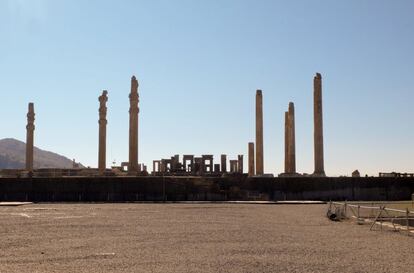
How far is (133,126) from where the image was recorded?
43.4 meters

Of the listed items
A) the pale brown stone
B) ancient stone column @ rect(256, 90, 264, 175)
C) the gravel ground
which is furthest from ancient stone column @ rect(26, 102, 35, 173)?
the gravel ground

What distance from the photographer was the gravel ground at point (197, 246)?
37.5ft

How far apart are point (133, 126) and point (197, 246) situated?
29.8 meters

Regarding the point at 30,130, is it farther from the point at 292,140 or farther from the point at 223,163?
the point at 292,140

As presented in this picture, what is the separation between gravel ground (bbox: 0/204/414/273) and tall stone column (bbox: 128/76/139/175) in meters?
21.3

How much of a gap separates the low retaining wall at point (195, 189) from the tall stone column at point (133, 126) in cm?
502

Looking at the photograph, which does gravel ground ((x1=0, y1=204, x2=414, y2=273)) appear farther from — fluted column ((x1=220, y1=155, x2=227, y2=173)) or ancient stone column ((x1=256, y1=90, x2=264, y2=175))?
fluted column ((x1=220, y1=155, x2=227, y2=173))

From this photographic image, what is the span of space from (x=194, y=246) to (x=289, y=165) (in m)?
34.6

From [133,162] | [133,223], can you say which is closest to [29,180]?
[133,162]

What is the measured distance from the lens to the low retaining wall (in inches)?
1523

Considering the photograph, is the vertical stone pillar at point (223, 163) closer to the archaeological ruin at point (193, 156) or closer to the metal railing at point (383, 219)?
the archaeological ruin at point (193, 156)

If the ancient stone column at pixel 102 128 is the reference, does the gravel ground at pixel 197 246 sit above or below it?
below

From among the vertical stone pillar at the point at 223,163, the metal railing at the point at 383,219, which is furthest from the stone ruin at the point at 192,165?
the metal railing at the point at 383,219

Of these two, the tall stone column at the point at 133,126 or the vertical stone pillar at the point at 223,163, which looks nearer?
the tall stone column at the point at 133,126
